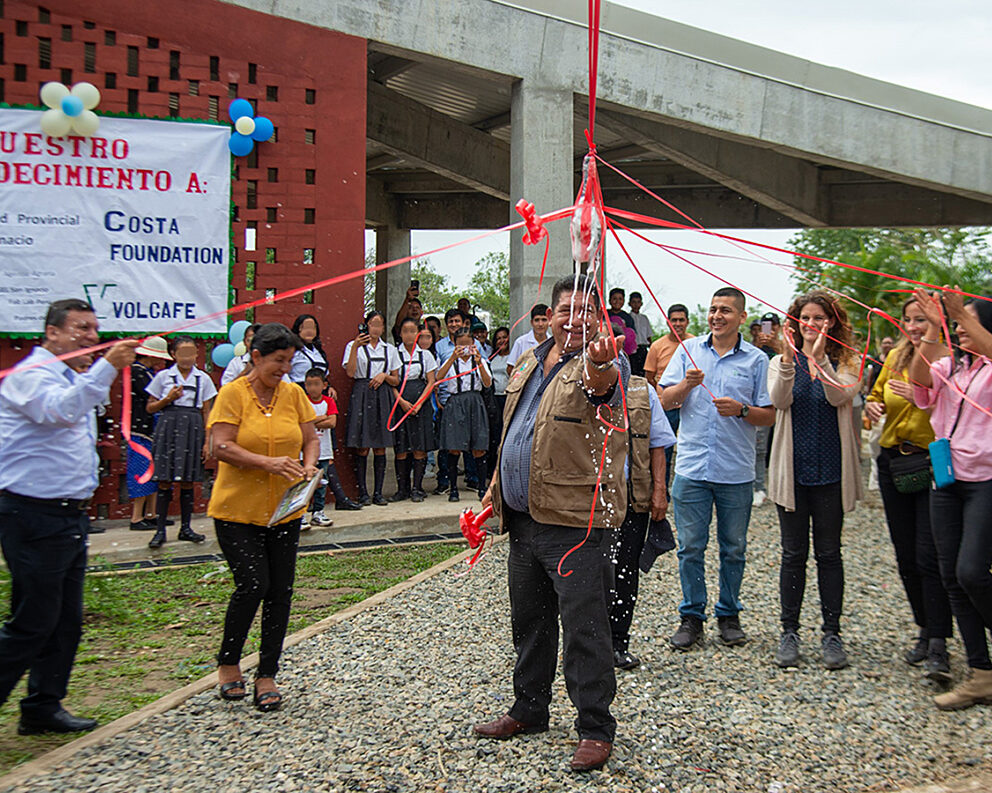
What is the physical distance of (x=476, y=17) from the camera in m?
9.77

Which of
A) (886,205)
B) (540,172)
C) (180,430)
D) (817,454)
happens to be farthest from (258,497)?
(886,205)

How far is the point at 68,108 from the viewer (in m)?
8.09

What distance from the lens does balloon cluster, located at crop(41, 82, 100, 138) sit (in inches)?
317

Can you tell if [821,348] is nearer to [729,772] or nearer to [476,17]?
[729,772]

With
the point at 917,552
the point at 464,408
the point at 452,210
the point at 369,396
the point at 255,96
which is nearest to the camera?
the point at 917,552

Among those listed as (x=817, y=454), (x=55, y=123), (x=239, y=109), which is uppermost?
(x=239, y=109)

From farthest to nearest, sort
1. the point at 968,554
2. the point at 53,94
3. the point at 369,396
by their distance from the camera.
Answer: the point at 369,396 → the point at 53,94 → the point at 968,554

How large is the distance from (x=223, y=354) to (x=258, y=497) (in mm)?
4623

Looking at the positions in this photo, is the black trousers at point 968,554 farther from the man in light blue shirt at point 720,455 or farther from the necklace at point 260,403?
the necklace at point 260,403

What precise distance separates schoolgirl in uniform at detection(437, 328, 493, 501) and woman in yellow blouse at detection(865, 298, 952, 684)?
15.7ft

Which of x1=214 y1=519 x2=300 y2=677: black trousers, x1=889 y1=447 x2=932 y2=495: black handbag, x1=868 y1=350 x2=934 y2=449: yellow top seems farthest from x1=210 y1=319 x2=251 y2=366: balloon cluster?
x1=889 y1=447 x2=932 y2=495: black handbag

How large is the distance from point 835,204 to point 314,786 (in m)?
14.7

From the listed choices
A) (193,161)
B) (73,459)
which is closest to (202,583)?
(73,459)

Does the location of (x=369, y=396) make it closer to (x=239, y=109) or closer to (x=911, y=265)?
(x=239, y=109)
